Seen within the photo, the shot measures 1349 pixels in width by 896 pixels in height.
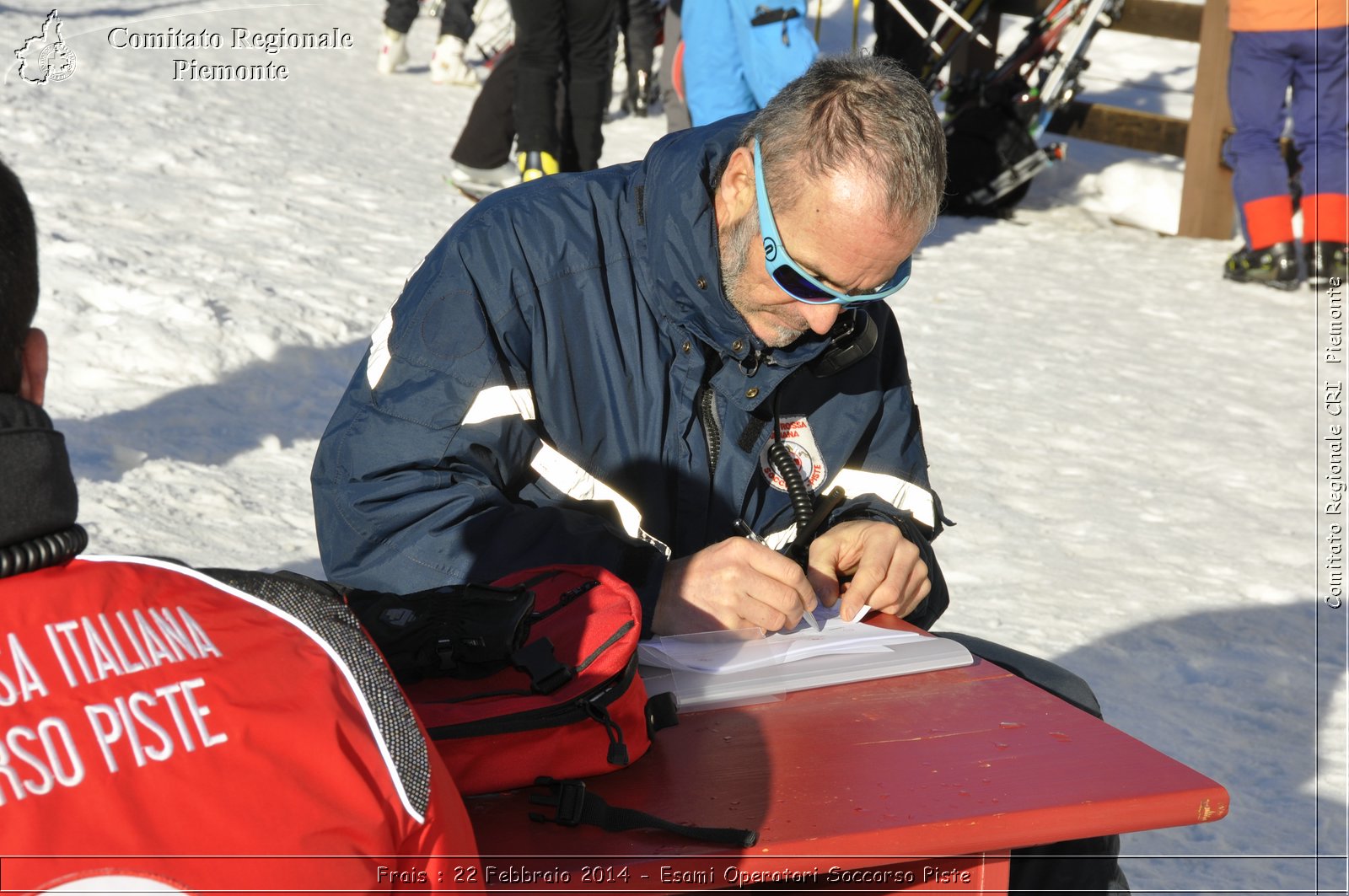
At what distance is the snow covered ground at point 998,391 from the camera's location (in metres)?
3.47

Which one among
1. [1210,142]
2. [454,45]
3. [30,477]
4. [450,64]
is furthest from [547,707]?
[450,64]

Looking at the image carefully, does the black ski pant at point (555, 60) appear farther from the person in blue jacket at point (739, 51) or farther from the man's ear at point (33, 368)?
the man's ear at point (33, 368)

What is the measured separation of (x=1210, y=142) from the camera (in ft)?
25.7

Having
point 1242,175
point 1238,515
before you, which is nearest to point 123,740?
point 1238,515

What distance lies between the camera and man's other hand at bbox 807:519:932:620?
205cm

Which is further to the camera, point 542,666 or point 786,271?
point 786,271

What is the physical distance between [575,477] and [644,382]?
183 mm

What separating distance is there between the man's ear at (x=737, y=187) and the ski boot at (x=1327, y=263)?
5.73 metres

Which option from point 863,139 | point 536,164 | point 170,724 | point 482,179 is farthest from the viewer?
point 482,179

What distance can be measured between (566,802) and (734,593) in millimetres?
572

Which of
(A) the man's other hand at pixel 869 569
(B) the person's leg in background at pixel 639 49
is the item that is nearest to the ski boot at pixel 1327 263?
(B) the person's leg in background at pixel 639 49

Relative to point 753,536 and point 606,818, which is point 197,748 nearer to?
point 606,818

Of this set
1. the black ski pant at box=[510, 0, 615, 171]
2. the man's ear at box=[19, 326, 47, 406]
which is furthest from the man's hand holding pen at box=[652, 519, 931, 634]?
the black ski pant at box=[510, 0, 615, 171]

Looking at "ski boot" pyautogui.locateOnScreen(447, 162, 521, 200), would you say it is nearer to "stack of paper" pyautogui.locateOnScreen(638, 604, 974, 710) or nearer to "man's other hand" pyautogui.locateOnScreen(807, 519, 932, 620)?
"man's other hand" pyautogui.locateOnScreen(807, 519, 932, 620)
